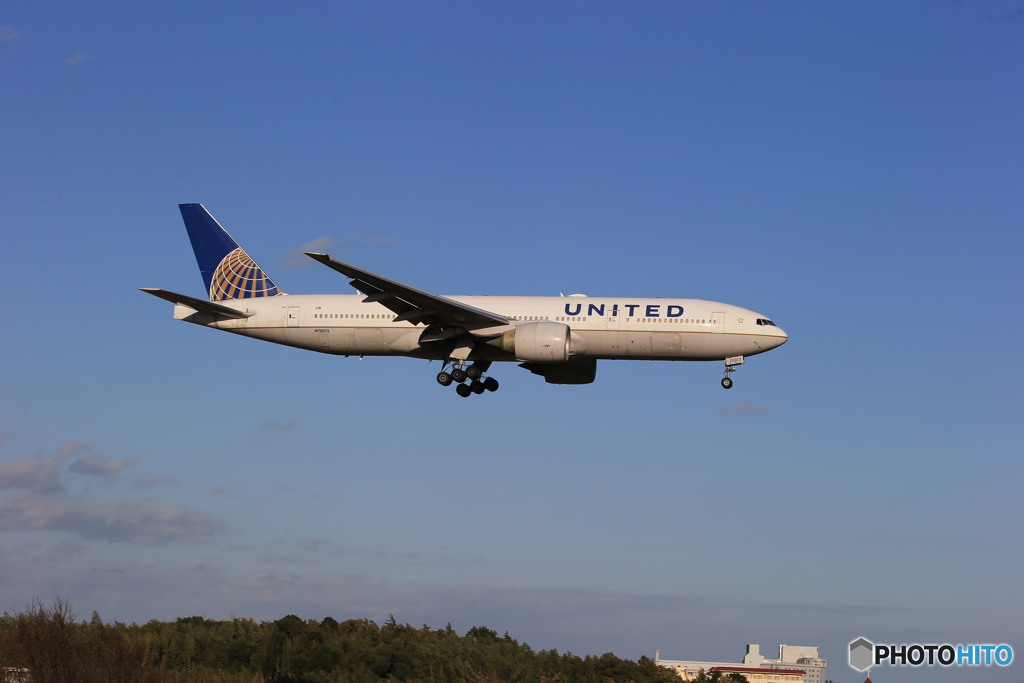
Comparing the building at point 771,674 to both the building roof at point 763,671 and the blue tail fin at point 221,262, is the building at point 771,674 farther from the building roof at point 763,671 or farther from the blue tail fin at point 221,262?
the blue tail fin at point 221,262

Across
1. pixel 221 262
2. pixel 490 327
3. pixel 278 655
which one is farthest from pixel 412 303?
pixel 278 655

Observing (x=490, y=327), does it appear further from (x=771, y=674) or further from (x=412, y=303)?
→ (x=771, y=674)

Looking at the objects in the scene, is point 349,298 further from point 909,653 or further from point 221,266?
point 909,653

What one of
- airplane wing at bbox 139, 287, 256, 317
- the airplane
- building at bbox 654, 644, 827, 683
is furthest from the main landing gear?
building at bbox 654, 644, 827, 683

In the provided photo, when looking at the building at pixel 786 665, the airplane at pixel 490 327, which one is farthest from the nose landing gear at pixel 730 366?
the building at pixel 786 665

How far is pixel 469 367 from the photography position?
3378 centimetres

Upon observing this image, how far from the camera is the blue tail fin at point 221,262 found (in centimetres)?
3747

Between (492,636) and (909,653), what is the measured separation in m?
32.6

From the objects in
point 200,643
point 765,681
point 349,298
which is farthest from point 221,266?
point 765,681

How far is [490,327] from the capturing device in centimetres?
3222

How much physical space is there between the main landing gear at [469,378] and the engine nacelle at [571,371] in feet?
5.78

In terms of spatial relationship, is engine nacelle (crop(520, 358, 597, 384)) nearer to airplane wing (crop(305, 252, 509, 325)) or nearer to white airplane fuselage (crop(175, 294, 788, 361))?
white airplane fuselage (crop(175, 294, 788, 361))

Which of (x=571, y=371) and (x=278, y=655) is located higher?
(x=571, y=371)

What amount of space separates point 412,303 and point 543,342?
4738 mm
